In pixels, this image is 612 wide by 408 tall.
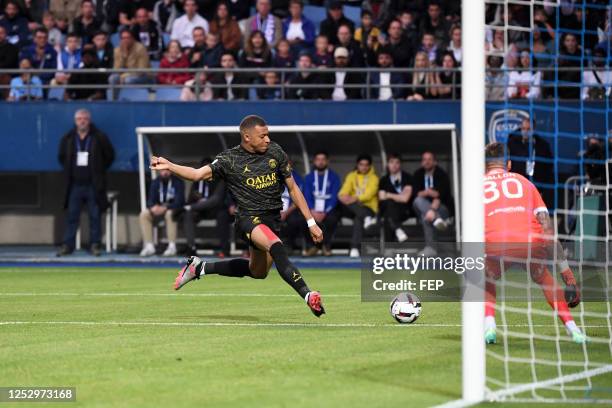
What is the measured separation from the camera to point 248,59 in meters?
24.4

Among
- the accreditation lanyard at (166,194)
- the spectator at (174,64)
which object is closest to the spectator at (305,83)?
the spectator at (174,64)

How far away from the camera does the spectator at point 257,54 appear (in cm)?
2430

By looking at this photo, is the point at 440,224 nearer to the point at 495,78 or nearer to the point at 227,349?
the point at 495,78

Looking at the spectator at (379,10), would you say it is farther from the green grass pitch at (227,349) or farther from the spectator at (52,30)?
the green grass pitch at (227,349)

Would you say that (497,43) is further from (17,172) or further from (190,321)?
(17,172)

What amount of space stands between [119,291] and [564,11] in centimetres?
752

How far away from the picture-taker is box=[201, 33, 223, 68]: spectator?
2475 centimetres

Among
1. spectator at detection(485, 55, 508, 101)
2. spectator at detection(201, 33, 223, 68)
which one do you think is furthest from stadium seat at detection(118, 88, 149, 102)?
spectator at detection(485, 55, 508, 101)

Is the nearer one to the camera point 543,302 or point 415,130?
point 543,302

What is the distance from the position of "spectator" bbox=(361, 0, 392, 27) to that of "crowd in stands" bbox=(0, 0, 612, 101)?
1.1 inches

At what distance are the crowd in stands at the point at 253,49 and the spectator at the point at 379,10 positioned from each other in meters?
0.03

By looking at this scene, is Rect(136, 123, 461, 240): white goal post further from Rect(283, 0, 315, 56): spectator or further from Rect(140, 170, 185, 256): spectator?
Rect(283, 0, 315, 56): spectator

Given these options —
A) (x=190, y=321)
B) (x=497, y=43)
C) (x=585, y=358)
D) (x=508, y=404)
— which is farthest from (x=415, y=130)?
(x=508, y=404)

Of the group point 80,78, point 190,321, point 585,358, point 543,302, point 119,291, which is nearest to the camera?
point 585,358
